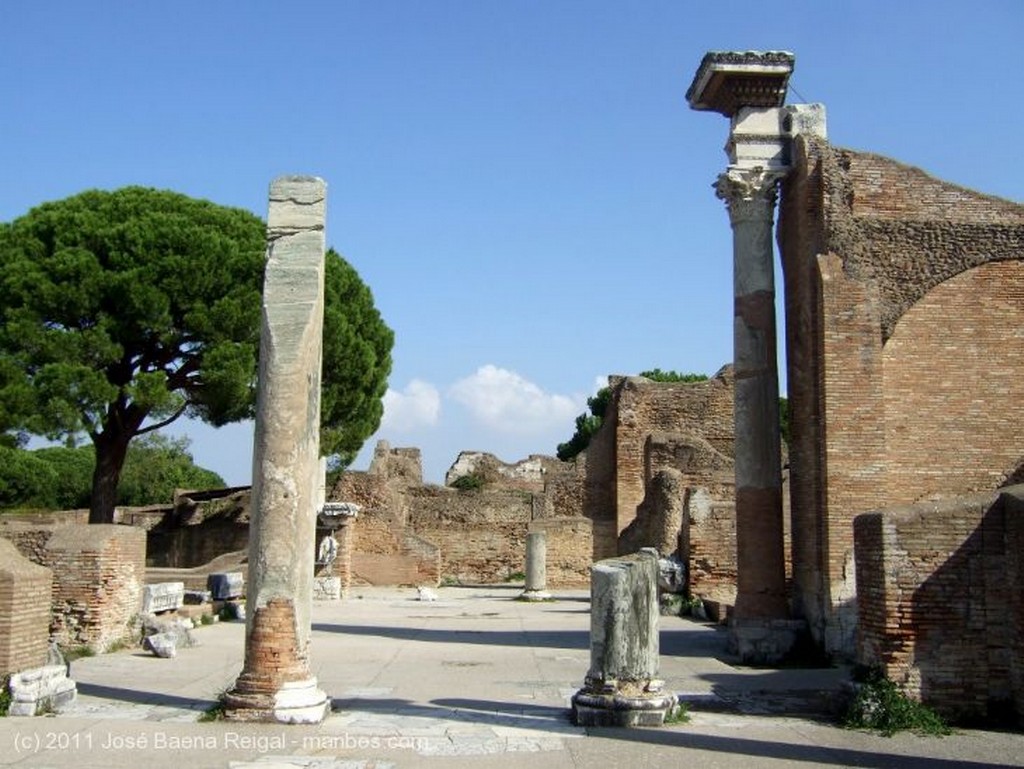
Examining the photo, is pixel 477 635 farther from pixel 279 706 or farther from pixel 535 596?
pixel 535 596

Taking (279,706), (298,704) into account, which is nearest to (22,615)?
(279,706)

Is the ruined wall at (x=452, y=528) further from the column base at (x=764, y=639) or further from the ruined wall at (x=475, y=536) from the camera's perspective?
the column base at (x=764, y=639)

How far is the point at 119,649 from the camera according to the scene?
37.6 feet

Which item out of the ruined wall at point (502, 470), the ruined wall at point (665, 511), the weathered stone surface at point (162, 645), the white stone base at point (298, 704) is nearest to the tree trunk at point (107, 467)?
the ruined wall at point (665, 511)

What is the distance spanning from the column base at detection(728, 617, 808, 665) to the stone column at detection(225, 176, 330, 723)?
549 cm

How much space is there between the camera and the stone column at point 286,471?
734cm

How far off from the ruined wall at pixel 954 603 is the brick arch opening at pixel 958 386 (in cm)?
444

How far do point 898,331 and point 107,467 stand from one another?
1705cm

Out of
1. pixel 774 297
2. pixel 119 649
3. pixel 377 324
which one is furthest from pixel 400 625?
pixel 377 324

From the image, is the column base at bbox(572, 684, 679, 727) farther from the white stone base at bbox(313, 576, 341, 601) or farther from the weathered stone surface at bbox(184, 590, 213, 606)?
the white stone base at bbox(313, 576, 341, 601)

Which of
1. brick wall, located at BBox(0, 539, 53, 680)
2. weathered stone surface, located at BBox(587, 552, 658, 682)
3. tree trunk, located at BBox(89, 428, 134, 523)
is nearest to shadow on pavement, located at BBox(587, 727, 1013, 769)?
weathered stone surface, located at BBox(587, 552, 658, 682)

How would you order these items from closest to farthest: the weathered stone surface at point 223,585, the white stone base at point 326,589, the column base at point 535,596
A: the weathered stone surface at point 223,585, the white stone base at point 326,589, the column base at point 535,596

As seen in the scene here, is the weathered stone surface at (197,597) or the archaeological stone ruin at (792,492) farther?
the weathered stone surface at (197,597)

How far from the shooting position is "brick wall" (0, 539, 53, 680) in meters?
7.53
